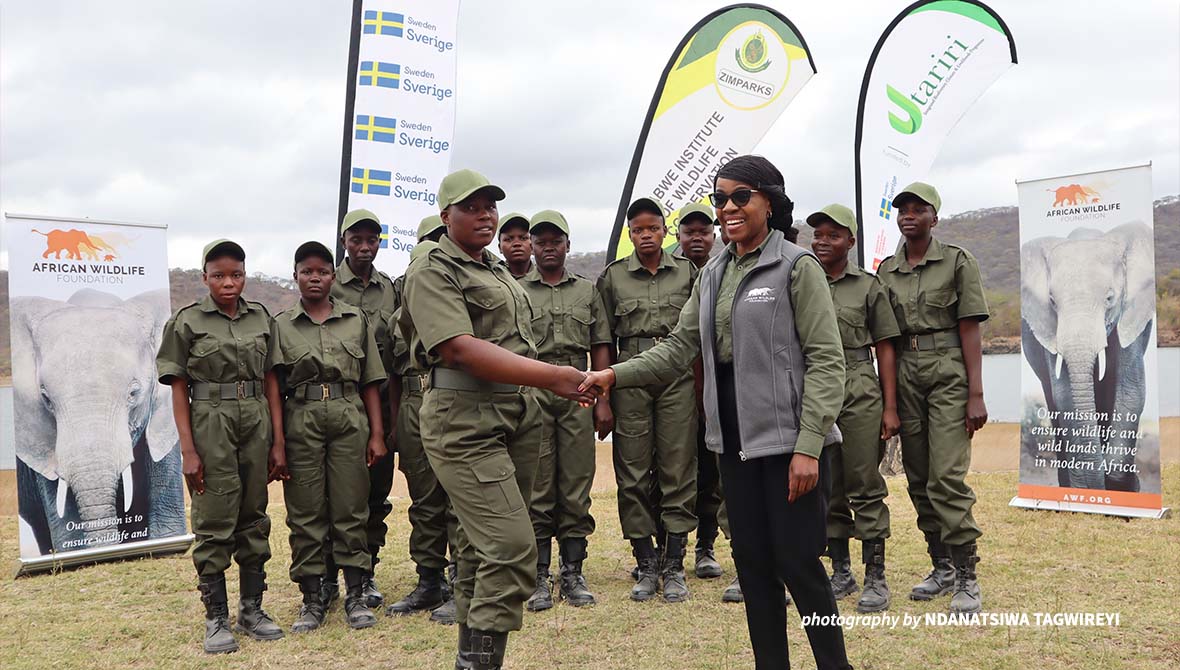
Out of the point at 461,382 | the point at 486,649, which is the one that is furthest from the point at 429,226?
the point at 486,649

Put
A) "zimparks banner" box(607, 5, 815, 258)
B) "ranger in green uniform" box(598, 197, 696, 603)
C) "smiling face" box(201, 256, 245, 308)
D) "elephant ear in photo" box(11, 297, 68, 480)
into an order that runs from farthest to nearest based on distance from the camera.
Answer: "zimparks banner" box(607, 5, 815, 258) → "elephant ear in photo" box(11, 297, 68, 480) → "ranger in green uniform" box(598, 197, 696, 603) → "smiling face" box(201, 256, 245, 308)

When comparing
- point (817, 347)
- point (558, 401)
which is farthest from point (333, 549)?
point (817, 347)

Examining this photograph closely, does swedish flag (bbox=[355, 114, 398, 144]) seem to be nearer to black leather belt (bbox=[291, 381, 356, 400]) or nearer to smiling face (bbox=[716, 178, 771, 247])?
black leather belt (bbox=[291, 381, 356, 400])

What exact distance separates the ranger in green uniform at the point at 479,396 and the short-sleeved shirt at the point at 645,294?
1.76 metres

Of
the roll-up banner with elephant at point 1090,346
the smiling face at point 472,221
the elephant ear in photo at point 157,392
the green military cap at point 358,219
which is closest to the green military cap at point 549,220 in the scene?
the green military cap at point 358,219

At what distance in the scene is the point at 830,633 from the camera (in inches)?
123

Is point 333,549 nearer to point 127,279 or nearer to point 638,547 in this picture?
point 638,547

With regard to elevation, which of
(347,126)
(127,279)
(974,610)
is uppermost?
(347,126)

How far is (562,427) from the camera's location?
5.20 m

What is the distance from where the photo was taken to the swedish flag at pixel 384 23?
676cm

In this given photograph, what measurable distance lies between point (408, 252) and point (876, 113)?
447cm

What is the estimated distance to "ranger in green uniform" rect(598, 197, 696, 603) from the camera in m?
5.27

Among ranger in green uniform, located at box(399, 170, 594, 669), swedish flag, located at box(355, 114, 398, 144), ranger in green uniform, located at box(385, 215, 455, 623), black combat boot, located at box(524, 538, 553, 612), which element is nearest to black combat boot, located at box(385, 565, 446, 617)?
ranger in green uniform, located at box(385, 215, 455, 623)

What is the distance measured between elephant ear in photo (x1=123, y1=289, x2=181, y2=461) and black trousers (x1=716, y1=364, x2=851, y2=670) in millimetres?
5226
